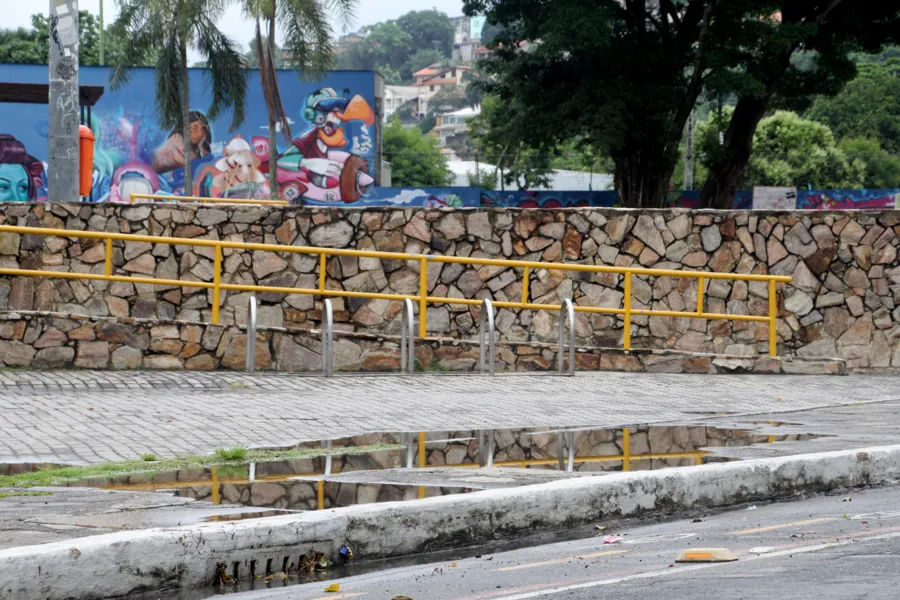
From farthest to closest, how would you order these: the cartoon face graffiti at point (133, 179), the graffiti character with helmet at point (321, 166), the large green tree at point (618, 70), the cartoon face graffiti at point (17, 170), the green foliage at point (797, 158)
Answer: the green foliage at point (797, 158)
the cartoon face graffiti at point (133, 179)
the graffiti character with helmet at point (321, 166)
the cartoon face graffiti at point (17, 170)
the large green tree at point (618, 70)

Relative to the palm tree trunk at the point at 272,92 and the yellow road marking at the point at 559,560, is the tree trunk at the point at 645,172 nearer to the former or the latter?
the palm tree trunk at the point at 272,92

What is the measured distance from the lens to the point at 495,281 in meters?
17.4

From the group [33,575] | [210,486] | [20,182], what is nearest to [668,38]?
[20,182]

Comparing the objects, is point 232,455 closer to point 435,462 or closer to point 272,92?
point 435,462

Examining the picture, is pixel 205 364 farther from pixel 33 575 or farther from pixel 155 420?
pixel 33 575

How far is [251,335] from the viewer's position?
13320 millimetres

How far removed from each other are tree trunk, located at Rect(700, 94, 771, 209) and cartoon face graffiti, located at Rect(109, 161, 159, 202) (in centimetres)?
2350

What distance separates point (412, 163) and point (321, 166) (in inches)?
1762

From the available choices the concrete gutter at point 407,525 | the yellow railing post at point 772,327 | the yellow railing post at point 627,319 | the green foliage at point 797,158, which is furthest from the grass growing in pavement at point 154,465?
the green foliage at point 797,158

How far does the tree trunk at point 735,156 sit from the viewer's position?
3516 centimetres

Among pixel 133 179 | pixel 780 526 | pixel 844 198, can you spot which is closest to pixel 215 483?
pixel 780 526

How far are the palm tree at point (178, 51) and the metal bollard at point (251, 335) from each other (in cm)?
2903

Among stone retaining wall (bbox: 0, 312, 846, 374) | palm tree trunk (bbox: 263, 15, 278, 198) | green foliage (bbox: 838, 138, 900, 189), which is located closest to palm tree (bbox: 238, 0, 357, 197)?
palm tree trunk (bbox: 263, 15, 278, 198)

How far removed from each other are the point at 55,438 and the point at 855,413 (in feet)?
22.4
